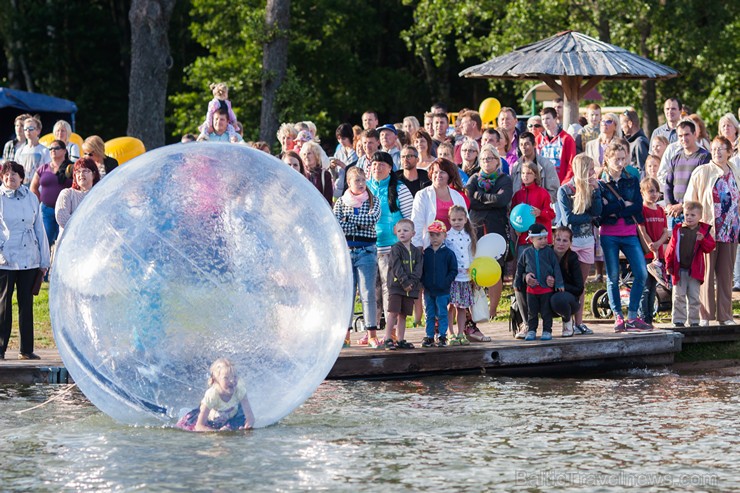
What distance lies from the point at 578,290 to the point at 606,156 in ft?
4.73

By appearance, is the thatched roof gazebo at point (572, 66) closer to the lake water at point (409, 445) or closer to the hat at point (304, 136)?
the hat at point (304, 136)

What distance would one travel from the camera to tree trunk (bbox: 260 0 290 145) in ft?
84.6

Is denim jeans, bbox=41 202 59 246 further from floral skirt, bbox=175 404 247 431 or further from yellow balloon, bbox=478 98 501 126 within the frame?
yellow balloon, bbox=478 98 501 126

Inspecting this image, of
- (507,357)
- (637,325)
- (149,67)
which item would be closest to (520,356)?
(507,357)

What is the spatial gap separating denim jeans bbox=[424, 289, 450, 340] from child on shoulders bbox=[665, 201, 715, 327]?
2526 millimetres

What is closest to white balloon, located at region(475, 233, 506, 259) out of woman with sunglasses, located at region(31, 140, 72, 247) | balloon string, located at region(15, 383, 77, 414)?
balloon string, located at region(15, 383, 77, 414)

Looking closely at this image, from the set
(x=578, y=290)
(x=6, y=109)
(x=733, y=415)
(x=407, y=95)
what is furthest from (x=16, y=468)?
(x=407, y=95)

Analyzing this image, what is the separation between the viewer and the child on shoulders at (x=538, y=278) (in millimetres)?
12586

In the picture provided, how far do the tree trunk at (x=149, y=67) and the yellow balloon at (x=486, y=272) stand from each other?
40.7ft

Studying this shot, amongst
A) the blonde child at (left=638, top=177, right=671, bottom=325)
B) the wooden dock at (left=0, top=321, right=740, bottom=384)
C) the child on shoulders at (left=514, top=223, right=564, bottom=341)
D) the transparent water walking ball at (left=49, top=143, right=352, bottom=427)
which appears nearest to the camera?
the transparent water walking ball at (left=49, top=143, right=352, bottom=427)

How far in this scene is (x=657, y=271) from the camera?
45.0 feet

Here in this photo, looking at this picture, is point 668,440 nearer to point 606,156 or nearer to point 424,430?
point 424,430

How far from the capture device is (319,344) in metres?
9.02

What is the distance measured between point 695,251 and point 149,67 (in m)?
12.7
